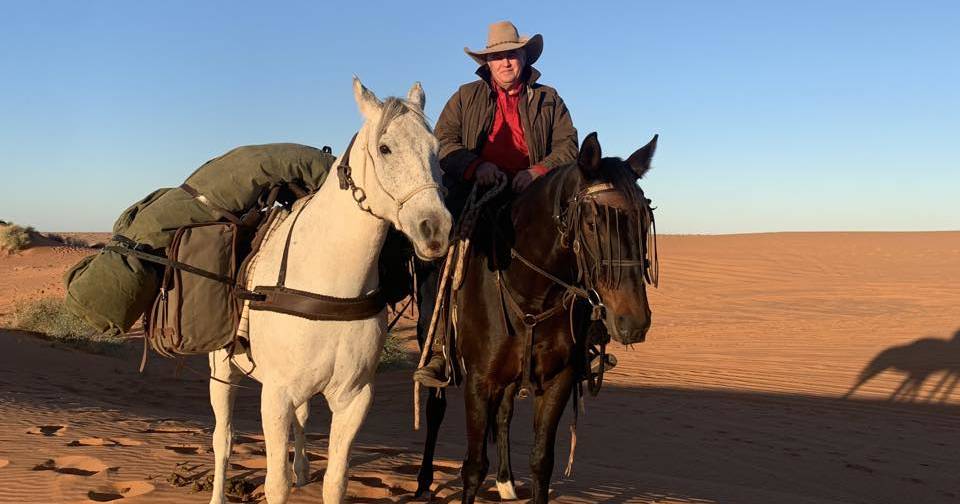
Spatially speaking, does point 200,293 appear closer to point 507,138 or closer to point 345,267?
point 345,267

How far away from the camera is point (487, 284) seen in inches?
196

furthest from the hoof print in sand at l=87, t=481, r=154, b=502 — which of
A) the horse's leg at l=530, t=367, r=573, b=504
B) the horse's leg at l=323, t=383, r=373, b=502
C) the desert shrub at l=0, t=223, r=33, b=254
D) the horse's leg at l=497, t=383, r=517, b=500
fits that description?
the desert shrub at l=0, t=223, r=33, b=254

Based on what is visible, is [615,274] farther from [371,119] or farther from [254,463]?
[254,463]

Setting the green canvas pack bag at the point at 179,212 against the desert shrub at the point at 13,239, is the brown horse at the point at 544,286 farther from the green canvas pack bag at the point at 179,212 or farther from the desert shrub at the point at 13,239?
the desert shrub at the point at 13,239

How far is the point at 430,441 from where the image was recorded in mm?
6254

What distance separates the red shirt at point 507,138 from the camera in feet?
19.5

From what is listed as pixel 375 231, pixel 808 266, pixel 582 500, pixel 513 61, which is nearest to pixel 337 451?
pixel 375 231

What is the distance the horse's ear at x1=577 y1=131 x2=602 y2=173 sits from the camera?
4359mm

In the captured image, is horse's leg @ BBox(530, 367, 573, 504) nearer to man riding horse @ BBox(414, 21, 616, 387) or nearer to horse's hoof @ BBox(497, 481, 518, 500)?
man riding horse @ BBox(414, 21, 616, 387)

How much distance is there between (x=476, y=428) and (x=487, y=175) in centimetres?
160

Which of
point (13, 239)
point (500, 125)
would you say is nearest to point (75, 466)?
point (500, 125)

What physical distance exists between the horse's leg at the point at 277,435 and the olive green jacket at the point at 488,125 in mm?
2165

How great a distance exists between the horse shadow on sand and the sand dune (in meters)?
0.06

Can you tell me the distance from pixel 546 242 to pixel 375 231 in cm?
120
